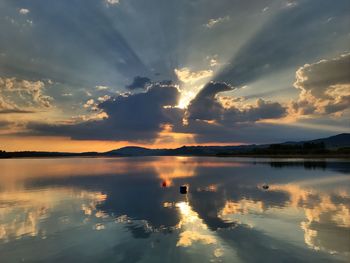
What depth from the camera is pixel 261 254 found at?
21.0 meters

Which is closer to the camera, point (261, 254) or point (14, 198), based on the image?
point (261, 254)

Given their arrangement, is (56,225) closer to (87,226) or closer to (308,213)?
(87,226)

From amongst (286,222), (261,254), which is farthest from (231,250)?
(286,222)

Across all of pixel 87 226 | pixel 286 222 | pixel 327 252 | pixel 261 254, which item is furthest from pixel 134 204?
pixel 327 252

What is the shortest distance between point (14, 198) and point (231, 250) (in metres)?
42.2

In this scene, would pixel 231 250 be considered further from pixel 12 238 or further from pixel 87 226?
pixel 12 238

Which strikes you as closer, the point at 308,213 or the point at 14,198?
the point at 308,213

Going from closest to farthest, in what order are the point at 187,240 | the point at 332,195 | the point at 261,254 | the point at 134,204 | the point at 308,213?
the point at 261,254 → the point at 187,240 → the point at 308,213 → the point at 134,204 → the point at 332,195

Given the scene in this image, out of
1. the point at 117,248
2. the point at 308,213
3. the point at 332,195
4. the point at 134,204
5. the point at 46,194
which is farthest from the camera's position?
the point at 46,194

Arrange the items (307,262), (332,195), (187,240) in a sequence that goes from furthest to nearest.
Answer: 1. (332,195)
2. (187,240)
3. (307,262)

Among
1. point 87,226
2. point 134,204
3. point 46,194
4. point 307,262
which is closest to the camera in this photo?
point 307,262

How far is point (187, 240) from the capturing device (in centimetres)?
2452

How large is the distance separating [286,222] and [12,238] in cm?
2738

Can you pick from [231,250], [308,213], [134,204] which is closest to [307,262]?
[231,250]
